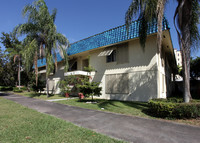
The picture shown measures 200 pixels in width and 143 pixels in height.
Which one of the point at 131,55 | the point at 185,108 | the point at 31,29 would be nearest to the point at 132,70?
the point at 131,55

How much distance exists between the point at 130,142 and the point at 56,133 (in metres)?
2.36

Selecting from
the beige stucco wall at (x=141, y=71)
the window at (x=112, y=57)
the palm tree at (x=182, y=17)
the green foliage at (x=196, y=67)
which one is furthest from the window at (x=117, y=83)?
the green foliage at (x=196, y=67)

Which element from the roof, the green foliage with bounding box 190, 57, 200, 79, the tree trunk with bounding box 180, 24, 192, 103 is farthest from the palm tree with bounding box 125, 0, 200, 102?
the green foliage with bounding box 190, 57, 200, 79

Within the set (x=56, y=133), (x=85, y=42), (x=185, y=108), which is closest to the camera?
(x=56, y=133)

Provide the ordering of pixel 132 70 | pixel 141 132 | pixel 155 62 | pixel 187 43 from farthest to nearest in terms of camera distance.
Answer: pixel 132 70 → pixel 155 62 → pixel 187 43 → pixel 141 132

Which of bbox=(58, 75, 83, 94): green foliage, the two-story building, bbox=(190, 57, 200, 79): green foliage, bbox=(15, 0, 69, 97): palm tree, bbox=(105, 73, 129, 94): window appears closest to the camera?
the two-story building

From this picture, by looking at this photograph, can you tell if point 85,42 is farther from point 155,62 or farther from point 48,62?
point 155,62

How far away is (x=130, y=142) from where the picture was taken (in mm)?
3578

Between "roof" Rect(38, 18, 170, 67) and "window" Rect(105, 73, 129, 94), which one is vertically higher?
"roof" Rect(38, 18, 170, 67)

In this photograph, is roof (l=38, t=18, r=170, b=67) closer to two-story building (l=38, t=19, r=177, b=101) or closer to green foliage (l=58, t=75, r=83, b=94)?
two-story building (l=38, t=19, r=177, b=101)

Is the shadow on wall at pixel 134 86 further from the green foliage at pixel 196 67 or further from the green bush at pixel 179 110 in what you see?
the green foliage at pixel 196 67

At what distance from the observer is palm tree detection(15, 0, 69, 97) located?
13437 millimetres

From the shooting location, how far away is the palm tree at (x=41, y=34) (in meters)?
13.4

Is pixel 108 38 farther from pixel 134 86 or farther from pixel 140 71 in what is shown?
pixel 134 86
